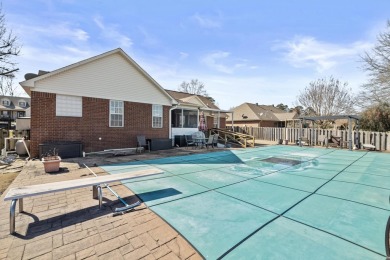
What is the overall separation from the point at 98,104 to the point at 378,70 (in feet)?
79.8

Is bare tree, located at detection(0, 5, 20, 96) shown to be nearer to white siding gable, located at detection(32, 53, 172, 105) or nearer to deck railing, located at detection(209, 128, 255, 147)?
white siding gable, located at detection(32, 53, 172, 105)

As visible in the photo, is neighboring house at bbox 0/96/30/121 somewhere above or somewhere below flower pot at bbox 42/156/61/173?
above

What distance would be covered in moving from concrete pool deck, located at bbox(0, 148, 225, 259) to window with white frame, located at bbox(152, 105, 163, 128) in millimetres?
9841

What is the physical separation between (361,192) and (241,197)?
320 centimetres

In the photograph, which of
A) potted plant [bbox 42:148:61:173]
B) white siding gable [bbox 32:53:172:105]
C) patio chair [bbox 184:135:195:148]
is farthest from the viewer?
patio chair [bbox 184:135:195:148]

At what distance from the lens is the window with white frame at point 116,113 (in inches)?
462

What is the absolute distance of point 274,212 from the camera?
145 inches

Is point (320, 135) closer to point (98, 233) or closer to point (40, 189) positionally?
point (98, 233)

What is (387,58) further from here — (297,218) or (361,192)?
(297,218)

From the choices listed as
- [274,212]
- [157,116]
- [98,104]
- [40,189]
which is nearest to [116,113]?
[98,104]

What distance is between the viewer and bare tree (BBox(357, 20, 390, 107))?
17547 millimetres

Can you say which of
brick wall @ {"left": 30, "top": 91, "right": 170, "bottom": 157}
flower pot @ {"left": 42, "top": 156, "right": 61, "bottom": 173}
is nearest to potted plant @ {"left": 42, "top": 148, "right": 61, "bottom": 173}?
flower pot @ {"left": 42, "top": 156, "right": 61, "bottom": 173}

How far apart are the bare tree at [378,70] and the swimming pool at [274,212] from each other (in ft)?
54.8

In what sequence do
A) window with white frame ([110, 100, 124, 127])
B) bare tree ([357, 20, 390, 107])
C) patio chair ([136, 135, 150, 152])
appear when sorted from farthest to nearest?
bare tree ([357, 20, 390, 107]) < patio chair ([136, 135, 150, 152]) < window with white frame ([110, 100, 124, 127])
